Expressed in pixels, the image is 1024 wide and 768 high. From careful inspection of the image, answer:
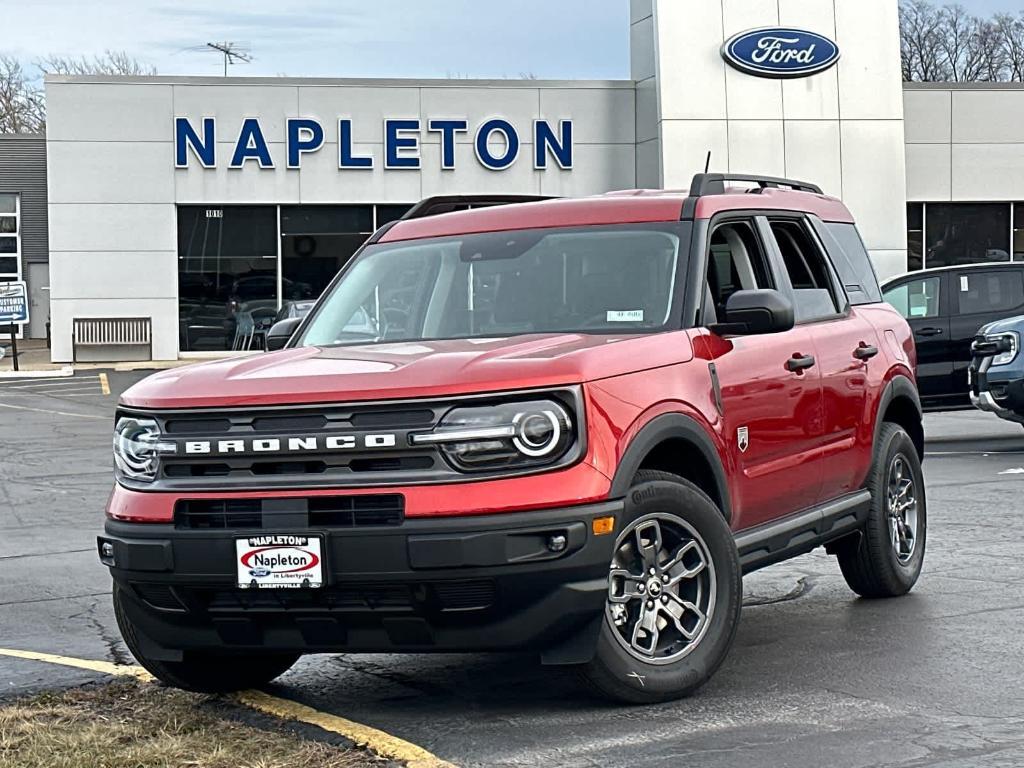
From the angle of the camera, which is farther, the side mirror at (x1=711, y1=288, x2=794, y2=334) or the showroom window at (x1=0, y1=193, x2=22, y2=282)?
the showroom window at (x1=0, y1=193, x2=22, y2=282)

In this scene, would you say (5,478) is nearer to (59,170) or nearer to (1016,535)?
(1016,535)

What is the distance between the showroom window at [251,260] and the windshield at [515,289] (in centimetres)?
2609

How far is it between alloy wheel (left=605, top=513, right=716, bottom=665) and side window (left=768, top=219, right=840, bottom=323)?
1.79 metres

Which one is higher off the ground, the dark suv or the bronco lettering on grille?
the dark suv

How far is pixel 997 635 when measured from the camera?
7.09 metres

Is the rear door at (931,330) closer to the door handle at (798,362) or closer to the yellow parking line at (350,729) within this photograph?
the door handle at (798,362)

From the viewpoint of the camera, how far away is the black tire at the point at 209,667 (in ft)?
19.5

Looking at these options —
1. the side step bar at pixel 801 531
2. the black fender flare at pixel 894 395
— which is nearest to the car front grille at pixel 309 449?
the side step bar at pixel 801 531

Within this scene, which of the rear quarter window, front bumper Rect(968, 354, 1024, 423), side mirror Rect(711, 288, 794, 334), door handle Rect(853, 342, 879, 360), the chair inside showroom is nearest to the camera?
side mirror Rect(711, 288, 794, 334)

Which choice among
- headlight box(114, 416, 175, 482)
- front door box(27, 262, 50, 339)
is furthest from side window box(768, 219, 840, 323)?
front door box(27, 262, 50, 339)

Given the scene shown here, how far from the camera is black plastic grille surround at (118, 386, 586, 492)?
5.32 m

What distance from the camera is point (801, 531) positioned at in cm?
701

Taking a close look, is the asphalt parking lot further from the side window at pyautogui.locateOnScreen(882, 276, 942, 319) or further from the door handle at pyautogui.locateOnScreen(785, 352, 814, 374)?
the side window at pyautogui.locateOnScreen(882, 276, 942, 319)

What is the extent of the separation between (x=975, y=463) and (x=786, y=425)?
8.83 metres
